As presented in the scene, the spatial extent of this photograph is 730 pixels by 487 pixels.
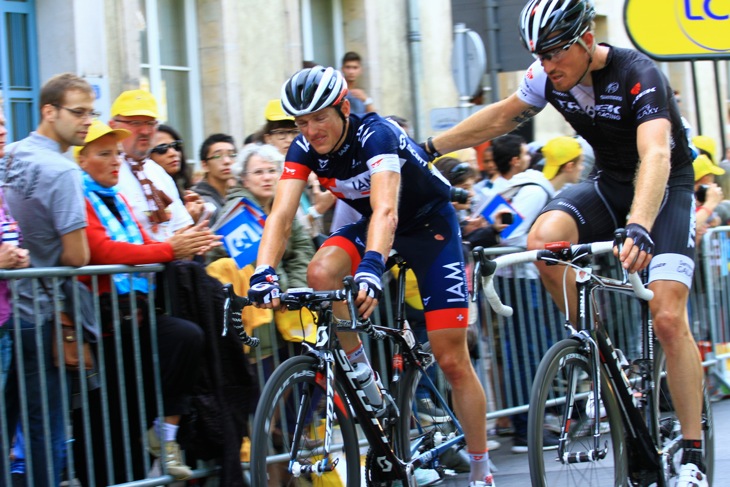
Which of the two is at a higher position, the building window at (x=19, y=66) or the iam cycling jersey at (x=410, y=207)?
the building window at (x=19, y=66)

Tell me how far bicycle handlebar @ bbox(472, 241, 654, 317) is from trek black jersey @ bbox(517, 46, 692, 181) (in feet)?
2.05

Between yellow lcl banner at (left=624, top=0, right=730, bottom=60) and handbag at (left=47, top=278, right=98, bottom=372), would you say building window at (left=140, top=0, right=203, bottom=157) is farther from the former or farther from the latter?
handbag at (left=47, top=278, right=98, bottom=372)

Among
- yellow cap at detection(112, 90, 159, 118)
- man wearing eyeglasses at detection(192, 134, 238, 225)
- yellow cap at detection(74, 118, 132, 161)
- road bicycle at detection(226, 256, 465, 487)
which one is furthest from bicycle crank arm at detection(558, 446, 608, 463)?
yellow cap at detection(112, 90, 159, 118)

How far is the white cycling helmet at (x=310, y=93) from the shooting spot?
205 inches

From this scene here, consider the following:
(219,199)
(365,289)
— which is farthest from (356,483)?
(219,199)

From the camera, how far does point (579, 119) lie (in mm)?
5652

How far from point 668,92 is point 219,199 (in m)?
3.09

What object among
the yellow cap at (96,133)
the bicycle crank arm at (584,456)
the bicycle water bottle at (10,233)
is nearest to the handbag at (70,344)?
the bicycle water bottle at (10,233)

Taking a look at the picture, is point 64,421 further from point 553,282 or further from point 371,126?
point 553,282

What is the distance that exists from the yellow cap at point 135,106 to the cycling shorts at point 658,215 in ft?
8.40

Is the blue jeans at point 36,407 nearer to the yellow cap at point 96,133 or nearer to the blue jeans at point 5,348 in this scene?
the blue jeans at point 5,348

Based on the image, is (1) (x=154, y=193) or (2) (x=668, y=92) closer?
(2) (x=668, y=92)

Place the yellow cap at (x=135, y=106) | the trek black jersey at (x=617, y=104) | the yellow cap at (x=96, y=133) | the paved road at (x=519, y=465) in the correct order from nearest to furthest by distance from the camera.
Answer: the trek black jersey at (x=617, y=104) → the yellow cap at (x=96, y=133) → the paved road at (x=519, y=465) → the yellow cap at (x=135, y=106)

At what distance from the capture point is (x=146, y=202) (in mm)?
6562
